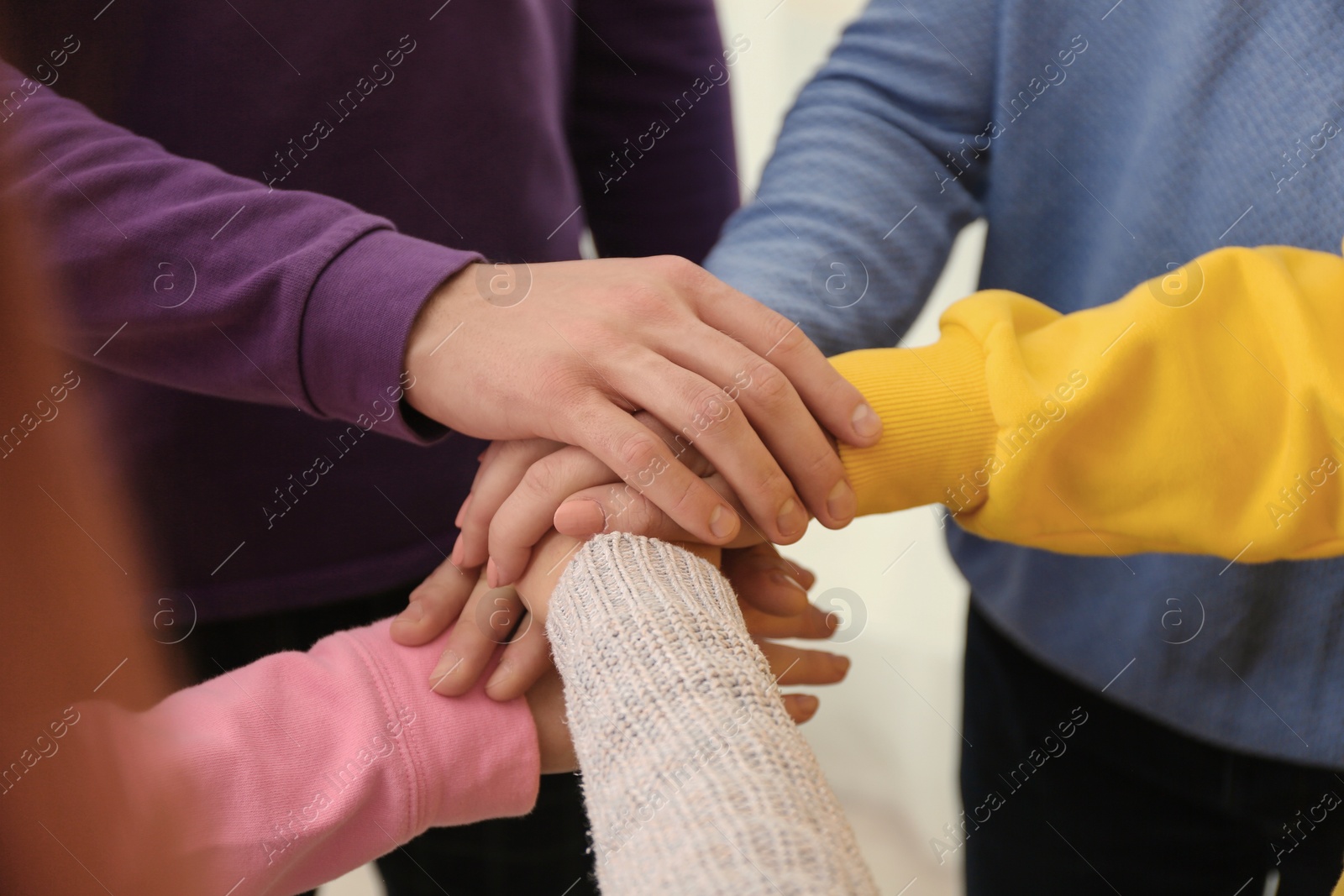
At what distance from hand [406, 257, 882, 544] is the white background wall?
94 centimetres

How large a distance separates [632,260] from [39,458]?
1.47 ft

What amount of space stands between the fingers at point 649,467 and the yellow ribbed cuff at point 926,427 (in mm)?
91

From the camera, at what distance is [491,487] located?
559mm

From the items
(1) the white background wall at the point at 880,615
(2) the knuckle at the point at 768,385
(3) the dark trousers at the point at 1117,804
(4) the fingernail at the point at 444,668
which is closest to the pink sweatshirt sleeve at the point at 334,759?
(4) the fingernail at the point at 444,668

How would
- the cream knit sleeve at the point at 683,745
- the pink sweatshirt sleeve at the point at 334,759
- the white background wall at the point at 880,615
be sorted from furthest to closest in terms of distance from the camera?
the white background wall at the point at 880,615 → the pink sweatshirt sleeve at the point at 334,759 → the cream knit sleeve at the point at 683,745

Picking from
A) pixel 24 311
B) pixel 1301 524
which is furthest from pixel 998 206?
pixel 24 311

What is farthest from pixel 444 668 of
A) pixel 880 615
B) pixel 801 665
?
pixel 880 615

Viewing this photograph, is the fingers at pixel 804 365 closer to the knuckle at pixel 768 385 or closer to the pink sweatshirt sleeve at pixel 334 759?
the knuckle at pixel 768 385

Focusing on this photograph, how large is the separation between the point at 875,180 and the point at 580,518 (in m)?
0.32

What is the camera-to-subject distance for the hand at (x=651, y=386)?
501 mm

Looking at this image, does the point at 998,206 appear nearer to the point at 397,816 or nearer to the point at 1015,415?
the point at 1015,415

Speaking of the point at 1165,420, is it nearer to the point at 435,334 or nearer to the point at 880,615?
the point at 435,334

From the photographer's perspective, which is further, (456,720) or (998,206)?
(998,206)

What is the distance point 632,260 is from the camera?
55cm
